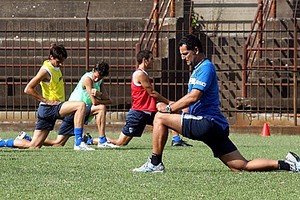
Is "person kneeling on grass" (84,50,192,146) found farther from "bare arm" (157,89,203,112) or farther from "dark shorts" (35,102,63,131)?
"bare arm" (157,89,203,112)

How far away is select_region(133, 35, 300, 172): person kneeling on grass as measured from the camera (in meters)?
12.6

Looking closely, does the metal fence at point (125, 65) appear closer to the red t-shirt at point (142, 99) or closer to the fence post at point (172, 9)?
the fence post at point (172, 9)

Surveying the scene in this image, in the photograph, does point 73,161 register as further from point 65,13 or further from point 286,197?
point 65,13

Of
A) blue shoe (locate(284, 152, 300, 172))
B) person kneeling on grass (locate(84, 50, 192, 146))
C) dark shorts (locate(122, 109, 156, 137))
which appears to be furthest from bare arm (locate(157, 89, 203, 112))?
dark shorts (locate(122, 109, 156, 137))

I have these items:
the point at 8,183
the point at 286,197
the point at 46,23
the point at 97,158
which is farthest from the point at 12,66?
the point at 286,197

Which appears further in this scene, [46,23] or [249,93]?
[46,23]

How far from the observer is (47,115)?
17609mm

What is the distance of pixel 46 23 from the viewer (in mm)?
29844

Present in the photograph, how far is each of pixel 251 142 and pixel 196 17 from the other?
1012cm

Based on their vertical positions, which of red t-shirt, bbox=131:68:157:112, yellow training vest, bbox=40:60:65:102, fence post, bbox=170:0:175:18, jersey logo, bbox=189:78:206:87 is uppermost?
fence post, bbox=170:0:175:18

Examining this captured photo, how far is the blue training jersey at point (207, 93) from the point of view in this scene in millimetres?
12617

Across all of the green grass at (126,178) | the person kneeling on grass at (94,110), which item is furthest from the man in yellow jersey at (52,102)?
the person kneeling on grass at (94,110)

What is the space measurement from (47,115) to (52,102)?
226 millimetres

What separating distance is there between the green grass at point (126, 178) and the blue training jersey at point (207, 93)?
0.69 metres
